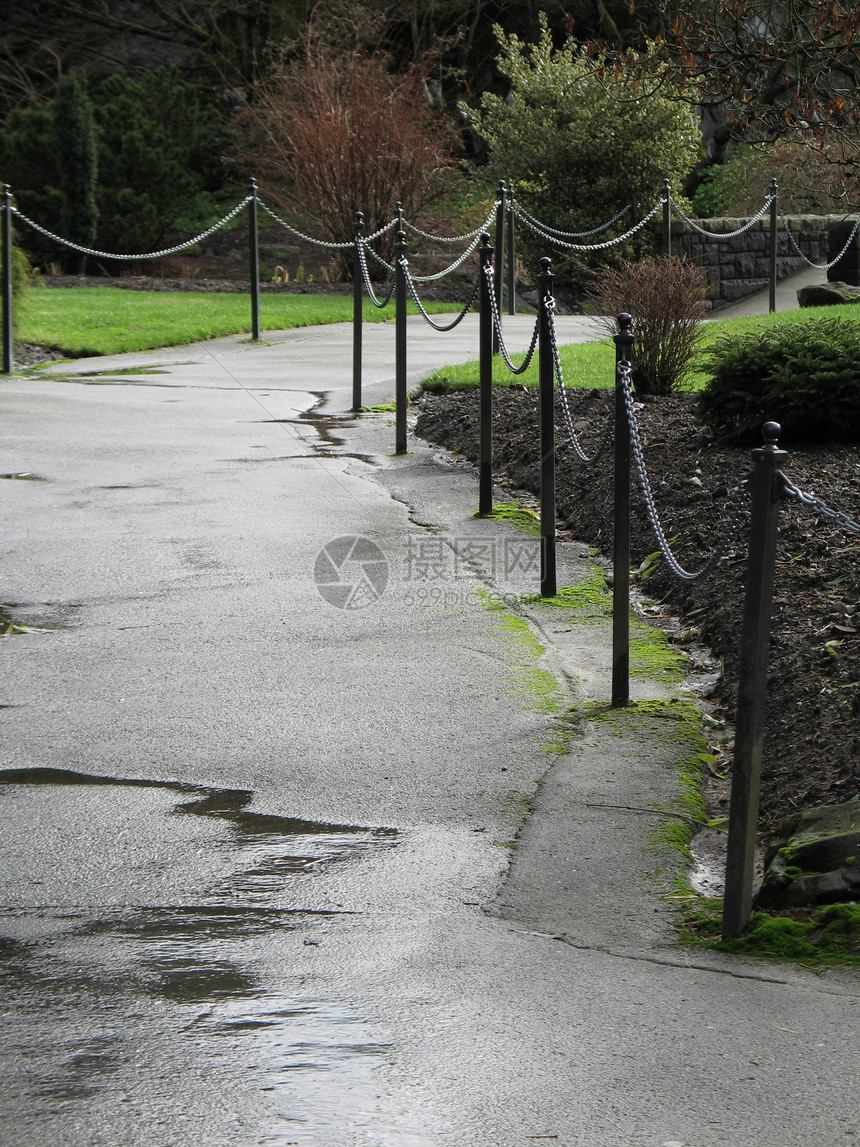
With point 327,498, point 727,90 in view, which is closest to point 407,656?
point 327,498

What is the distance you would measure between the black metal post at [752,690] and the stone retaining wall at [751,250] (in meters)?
15.7

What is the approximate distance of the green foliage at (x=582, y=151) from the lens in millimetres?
19547

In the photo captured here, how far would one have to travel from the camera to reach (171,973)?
10.6ft

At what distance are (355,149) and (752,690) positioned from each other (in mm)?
18482

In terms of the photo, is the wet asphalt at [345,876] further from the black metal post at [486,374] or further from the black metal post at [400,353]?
the black metal post at [400,353]

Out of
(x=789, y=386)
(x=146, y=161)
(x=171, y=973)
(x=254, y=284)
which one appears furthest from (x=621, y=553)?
(x=146, y=161)

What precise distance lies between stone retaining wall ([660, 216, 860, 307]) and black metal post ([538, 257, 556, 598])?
1250cm

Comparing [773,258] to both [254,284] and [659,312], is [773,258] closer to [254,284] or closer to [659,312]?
[254,284]

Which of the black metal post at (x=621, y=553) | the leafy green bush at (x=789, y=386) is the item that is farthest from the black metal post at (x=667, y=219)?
the black metal post at (x=621, y=553)

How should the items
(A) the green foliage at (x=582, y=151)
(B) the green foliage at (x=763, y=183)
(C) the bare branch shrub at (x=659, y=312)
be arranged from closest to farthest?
(C) the bare branch shrub at (x=659, y=312)
(A) the green foliage at (x=582, y=151)
(B) the green foliage at (x=763, y=183)

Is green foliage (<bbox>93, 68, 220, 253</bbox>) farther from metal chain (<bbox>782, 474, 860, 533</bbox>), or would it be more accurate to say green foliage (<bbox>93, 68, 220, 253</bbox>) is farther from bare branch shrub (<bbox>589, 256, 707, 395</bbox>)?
metal chain (<bbox>782, 474, 860, 533</bbox>)

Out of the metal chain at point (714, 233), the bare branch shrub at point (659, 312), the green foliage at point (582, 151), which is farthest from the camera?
the green foliage at point (582, 151)

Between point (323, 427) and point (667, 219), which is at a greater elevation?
point (667, 219)

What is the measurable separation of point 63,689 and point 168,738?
2.40 feet
